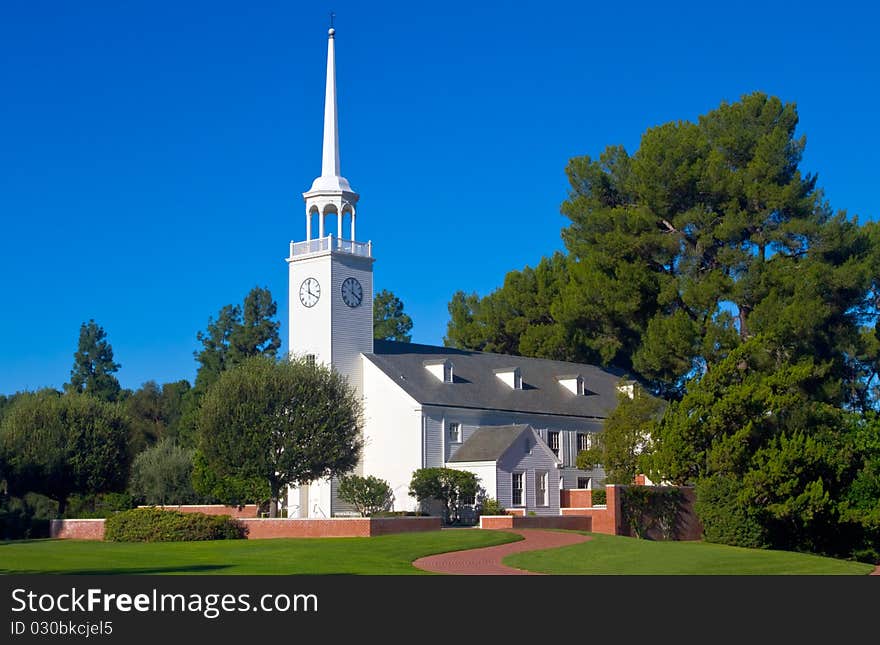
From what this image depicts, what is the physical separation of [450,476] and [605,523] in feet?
34.5

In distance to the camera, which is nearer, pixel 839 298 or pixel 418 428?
pixel 418 428

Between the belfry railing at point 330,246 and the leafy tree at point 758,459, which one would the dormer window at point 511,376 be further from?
the leafy tree at point 758,459

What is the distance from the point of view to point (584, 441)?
66312 mm

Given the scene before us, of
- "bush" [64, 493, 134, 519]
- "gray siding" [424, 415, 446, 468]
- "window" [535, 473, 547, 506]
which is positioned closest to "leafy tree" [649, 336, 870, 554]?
"window" [535, 473, 547, 506]

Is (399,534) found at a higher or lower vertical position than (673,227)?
lower

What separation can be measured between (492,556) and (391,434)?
23.9 meters

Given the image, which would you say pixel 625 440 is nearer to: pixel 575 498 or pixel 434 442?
pixel 575 498

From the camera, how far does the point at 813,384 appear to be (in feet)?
217

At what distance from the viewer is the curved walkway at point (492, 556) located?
30.7m

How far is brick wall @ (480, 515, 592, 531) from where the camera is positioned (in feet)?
156

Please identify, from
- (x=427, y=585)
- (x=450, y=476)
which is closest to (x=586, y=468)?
(x=450, y=476)

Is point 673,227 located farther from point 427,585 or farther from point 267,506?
point 427,585

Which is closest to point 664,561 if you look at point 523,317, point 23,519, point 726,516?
point 726,516

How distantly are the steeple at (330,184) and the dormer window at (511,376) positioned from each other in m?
11.6
